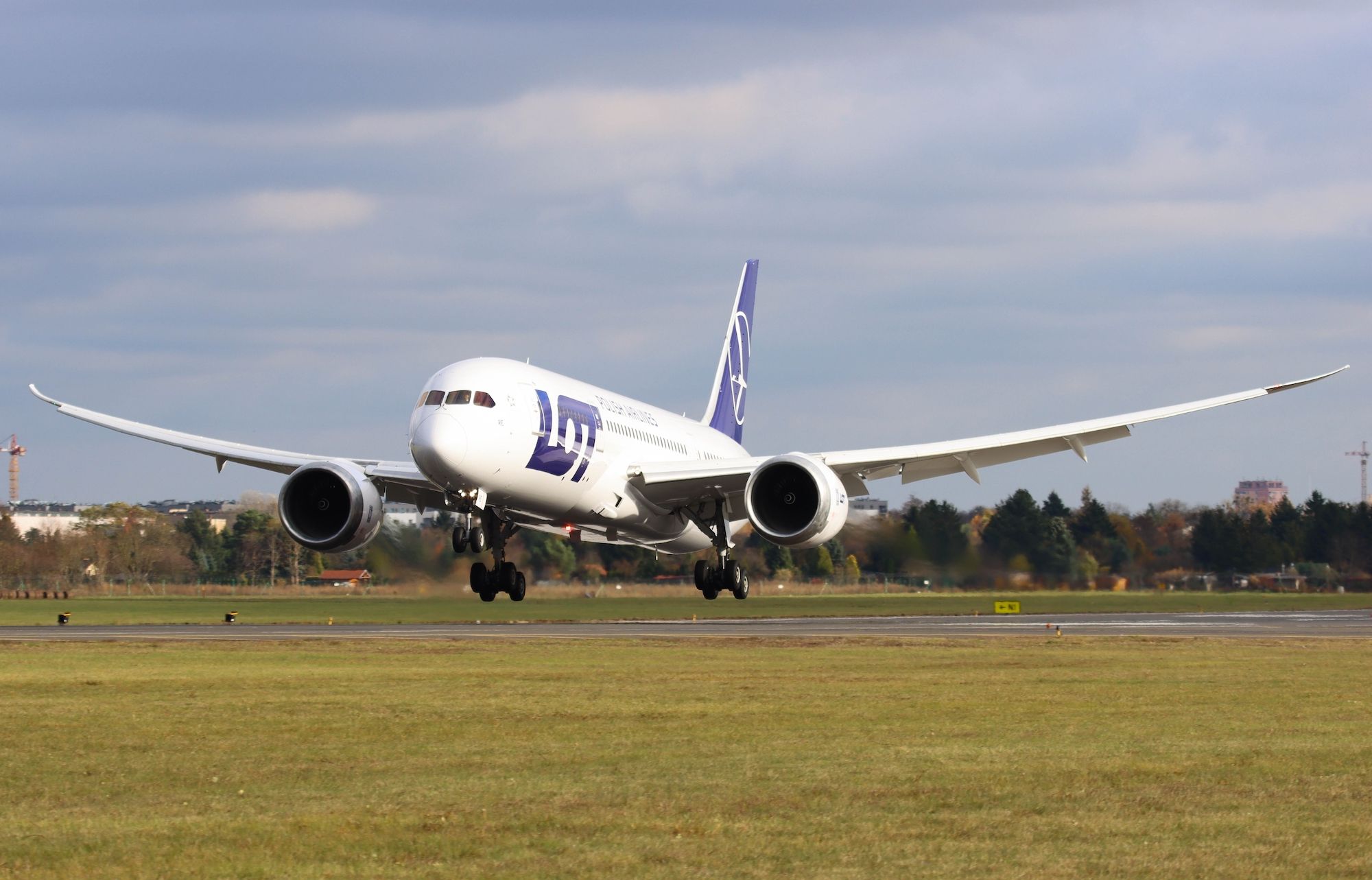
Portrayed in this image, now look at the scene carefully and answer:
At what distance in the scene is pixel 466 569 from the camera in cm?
5412

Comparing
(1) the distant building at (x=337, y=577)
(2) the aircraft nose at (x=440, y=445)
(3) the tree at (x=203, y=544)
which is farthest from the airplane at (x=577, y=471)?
(3) the tree at (x=203, y=544)

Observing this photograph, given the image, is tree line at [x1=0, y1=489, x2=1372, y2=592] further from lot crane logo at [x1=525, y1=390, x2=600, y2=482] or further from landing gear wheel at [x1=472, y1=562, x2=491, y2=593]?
lot crane logo at [x1=525, y1=390, x2=600, y2=482]

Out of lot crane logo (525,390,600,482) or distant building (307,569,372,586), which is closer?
lot crane logo (525,390,600,482)

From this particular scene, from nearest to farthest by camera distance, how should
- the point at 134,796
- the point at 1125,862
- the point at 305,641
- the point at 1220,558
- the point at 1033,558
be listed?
1. the point at 1125,862
2. the point at 134,796
3. the point at 305,641
4. the point at 1033,558
5. the point at 1220,558

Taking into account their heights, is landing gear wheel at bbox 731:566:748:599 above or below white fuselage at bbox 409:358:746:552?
below

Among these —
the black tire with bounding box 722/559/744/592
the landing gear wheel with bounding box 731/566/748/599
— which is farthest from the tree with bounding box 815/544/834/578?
the black tire with bounding box 722/559/744/592

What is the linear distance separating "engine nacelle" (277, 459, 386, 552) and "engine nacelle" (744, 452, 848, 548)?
943 centimetres

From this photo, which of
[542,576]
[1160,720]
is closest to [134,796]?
[1160,720]

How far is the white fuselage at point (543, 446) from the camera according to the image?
34438mm

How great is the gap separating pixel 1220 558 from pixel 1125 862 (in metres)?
68.4

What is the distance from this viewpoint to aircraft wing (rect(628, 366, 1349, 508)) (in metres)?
42.0

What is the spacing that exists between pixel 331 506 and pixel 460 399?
792cm

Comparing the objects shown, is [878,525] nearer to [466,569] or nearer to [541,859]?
[466,569]

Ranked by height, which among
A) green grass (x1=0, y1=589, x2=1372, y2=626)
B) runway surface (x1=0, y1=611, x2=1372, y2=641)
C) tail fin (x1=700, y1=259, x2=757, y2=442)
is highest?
tail fin (x1=700, y1=259, x2=757, y2=442)
